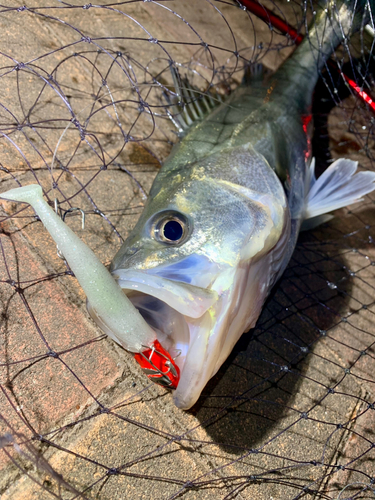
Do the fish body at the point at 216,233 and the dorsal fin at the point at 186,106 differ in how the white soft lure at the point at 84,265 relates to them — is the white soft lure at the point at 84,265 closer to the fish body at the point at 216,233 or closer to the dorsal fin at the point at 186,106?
the fish body at the point at 216,233

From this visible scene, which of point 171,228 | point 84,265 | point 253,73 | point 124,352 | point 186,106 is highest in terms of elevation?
point 253,73

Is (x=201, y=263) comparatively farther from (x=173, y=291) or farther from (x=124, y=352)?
(x=124, y=352)

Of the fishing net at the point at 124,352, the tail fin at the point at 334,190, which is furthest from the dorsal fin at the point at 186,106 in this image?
the tail fin at the point at 334,190

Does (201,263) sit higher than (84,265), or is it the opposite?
(201,263)

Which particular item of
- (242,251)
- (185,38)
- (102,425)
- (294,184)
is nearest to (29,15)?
(185,38)

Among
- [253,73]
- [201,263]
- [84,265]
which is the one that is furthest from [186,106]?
[84,265]

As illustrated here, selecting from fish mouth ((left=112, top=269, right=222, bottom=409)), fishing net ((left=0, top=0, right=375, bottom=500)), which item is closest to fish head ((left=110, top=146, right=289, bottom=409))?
fish mouth ((left=112, top=269, right=222, bottom=409))

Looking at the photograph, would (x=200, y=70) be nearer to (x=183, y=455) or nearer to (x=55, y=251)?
(x=55, y=251)
